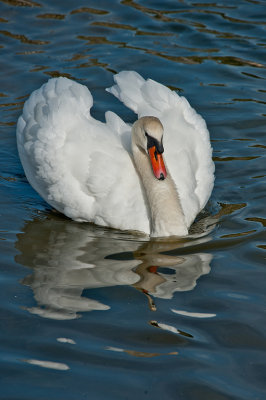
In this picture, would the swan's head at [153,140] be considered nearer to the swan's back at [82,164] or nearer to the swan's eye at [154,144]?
the swan's eye at [154,144]

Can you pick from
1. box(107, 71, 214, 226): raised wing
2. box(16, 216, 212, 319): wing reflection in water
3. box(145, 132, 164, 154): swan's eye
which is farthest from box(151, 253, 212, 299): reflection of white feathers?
box(145, 132, 164, 154): swan's eye

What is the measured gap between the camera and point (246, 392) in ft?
17.1

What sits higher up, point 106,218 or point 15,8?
point 15,8

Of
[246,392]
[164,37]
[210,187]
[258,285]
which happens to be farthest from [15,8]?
[246,392]

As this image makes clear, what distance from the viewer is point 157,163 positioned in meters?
7.54

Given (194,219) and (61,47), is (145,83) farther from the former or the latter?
(61,47)

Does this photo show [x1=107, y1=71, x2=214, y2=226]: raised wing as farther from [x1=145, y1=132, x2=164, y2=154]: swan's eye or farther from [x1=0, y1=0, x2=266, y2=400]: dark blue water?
[x1=145, y1=132, x2=164, y2=154]: swan's eye

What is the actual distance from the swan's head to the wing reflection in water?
28.6 inches

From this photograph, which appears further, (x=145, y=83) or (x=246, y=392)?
(x=145, y=83)

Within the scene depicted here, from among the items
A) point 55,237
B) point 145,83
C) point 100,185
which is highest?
point 145,83

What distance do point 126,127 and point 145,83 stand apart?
731 mm

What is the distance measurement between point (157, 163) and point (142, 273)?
1144 mm

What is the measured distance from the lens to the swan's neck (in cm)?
771

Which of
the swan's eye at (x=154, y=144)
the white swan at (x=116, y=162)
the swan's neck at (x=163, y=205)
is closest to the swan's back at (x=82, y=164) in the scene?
the white swan at (x=116, y=162)
